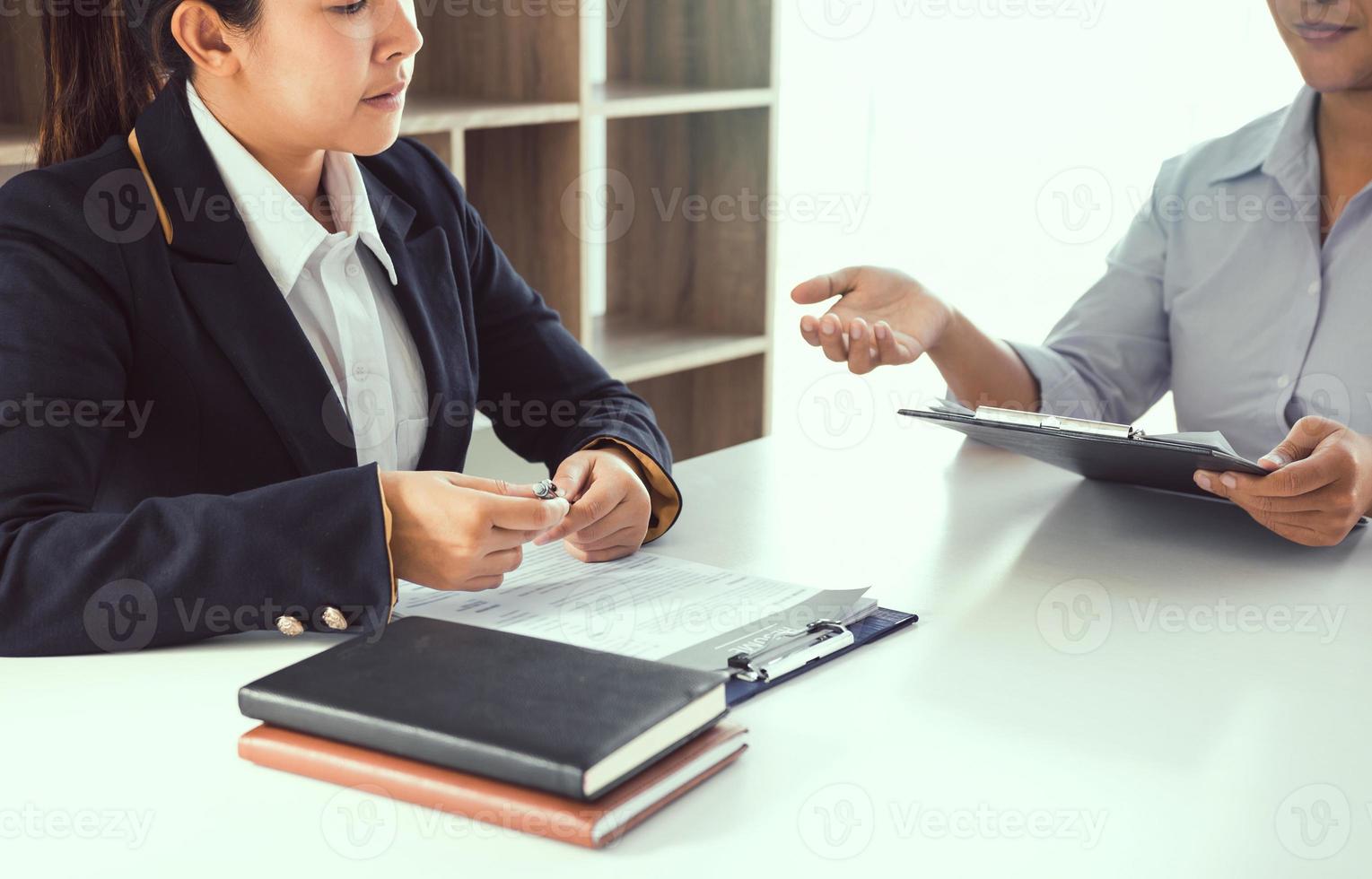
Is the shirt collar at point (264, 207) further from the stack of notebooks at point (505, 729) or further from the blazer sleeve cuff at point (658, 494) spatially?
the stack of notebooks at point (505, 729)

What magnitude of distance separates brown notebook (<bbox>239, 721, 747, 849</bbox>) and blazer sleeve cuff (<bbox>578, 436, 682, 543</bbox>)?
464 millimetres

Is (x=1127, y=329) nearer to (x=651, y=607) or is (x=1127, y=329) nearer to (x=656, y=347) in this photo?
(x=651, y=607)

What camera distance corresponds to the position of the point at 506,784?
2.48 feet

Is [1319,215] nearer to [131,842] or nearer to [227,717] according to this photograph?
[227,717]

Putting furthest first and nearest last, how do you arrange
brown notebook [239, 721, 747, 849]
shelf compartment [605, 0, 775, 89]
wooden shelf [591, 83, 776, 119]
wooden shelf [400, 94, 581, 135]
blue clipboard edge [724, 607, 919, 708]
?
shelf compartment [605, 0, 775, 89] → wooden shelf [591, 83, 776, 119] → wooden shelf [400, 94, 581, 135] → blue clipboard edge [724, 607, 919, 708] → brown notebook [239, 721, 747, 849]

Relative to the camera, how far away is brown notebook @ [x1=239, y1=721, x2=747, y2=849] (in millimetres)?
743

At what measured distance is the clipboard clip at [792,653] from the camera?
0.96 m

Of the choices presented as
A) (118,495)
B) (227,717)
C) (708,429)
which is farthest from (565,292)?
(227,717)

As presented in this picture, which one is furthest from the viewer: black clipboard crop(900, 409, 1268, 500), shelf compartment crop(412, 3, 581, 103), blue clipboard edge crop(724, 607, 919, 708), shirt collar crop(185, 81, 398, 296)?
shelf compartment crop(412, 3, 581, 103)

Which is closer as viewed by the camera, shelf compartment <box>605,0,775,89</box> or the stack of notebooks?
the stack of notebooks

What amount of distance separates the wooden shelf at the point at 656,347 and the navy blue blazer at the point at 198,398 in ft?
3.02

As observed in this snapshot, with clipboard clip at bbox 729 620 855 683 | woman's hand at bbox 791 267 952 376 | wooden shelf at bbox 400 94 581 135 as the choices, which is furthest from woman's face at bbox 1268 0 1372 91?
wooden shelf at bbox 400 94 581 135

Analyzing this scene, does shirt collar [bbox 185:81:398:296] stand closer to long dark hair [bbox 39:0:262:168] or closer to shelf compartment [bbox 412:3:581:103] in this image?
long dark hair [bbox 39:0:262:168]

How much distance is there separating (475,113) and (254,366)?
1.01 m
